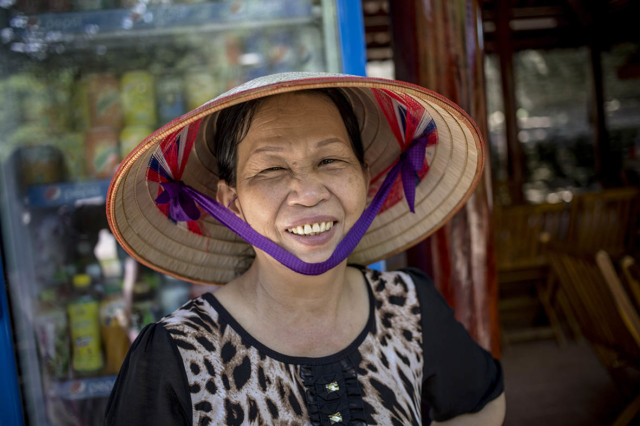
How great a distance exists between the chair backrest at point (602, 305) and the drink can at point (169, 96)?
2.12 m

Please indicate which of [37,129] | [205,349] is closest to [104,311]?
[37,129]

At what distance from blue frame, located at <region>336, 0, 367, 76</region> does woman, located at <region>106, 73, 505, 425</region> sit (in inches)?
17.1

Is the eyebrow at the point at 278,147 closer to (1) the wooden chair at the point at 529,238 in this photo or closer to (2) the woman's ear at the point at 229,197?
(2) the woman's ear at the point at 229,197

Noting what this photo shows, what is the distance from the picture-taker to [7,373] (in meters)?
1.89

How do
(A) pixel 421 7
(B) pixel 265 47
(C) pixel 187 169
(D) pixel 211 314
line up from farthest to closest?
(B) pixel 265 47
(A) pixel 421 7
(C) pixel 187 169
(D) pixel 211 314

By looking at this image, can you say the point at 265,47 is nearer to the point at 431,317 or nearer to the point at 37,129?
the point at 37,129

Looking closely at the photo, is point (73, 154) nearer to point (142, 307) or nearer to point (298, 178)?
point (142, 307)

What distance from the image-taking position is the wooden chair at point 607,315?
2.36 metres

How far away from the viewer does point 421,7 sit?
1.84 meters

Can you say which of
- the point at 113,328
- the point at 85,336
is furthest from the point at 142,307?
the point at 85,336

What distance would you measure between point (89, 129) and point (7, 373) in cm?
105

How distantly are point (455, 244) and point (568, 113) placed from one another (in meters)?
11.6

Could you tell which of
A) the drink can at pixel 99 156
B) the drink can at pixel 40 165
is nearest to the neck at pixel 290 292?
the drink can at pixel 99 156

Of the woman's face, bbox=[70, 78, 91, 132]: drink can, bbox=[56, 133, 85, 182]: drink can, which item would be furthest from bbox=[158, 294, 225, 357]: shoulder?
bbox=[70, 78, 91, 132]: drink can
